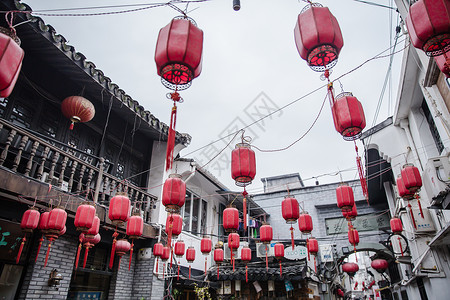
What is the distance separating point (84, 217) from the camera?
6.02 metres

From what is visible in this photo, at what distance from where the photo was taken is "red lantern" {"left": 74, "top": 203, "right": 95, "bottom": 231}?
5.99 meters

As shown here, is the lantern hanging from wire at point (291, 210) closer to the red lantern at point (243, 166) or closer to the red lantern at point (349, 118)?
the red lantern at point (243, 166)

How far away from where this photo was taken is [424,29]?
335cm

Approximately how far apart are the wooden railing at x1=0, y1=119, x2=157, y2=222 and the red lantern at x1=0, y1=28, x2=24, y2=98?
135 inches

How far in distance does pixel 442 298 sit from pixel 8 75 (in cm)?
1162

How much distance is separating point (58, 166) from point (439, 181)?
988cm

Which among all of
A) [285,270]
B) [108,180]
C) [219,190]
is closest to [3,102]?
[108,180]

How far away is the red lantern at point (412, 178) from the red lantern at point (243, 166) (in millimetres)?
4078

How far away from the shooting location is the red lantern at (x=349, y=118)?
5.59 m

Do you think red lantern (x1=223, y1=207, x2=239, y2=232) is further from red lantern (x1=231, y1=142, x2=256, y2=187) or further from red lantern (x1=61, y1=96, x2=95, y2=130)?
red lantern (x1=61, y1=96, x2=95, y2=130)

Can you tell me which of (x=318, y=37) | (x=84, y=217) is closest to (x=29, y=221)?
(x=84, y=217)

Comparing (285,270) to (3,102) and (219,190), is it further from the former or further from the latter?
(3,102)

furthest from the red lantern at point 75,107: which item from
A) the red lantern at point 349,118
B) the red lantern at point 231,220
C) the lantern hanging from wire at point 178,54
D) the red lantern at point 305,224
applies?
the red lantern at point 305,224

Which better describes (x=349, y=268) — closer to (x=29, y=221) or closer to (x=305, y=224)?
(x=305, y=224)
